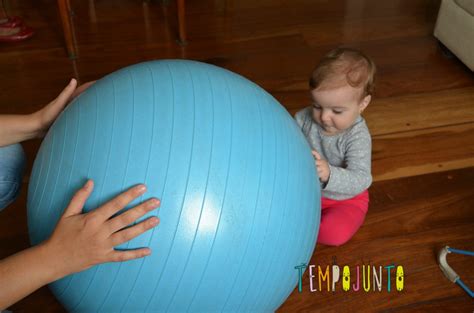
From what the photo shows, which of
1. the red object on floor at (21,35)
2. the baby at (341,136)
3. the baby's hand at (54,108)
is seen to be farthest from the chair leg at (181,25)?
the baby's hand at (54,108)

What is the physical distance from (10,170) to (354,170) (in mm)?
928

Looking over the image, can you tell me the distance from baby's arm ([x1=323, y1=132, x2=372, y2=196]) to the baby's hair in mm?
177

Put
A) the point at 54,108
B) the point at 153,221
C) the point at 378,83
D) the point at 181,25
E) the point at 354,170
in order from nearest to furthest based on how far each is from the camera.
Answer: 1. the point at 153,221
2. the point at 54,108
3. the point at 354,170
4. the point at 378,83
5. the point at 181,25

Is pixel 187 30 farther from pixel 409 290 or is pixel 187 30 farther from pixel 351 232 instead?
pixel 409 290

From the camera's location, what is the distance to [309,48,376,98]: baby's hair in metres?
1.28

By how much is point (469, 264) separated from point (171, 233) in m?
1.01

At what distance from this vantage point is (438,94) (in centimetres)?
215

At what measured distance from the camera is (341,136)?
1448mm

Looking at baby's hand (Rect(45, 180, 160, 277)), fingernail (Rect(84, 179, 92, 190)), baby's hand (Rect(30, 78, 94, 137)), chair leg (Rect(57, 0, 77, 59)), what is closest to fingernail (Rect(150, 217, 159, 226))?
baby's hand (Rect(45, 180, 160, 277))

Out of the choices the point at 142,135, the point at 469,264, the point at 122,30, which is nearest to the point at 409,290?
the point at 469,264

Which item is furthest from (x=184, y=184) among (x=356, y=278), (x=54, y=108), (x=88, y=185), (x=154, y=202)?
(x=356, y=278)

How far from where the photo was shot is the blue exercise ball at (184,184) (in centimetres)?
91

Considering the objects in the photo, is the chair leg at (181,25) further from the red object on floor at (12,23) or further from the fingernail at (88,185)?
the fingernail at (88,185)

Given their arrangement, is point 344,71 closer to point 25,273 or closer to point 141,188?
point 141,188
